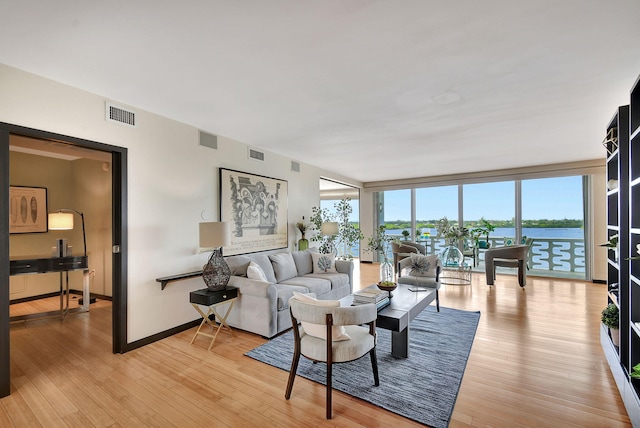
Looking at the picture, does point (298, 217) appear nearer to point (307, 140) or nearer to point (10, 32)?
point (307, 140)

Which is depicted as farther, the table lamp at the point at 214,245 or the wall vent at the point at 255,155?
the wall vent at the point at 255,155

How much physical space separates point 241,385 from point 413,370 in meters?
1.55

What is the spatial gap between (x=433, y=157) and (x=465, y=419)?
4808 mm

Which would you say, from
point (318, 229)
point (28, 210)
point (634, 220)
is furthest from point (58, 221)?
point (634, 220)

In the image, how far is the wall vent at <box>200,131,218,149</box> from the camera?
4195 mm

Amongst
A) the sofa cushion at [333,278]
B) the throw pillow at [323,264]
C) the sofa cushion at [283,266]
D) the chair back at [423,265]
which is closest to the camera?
the chair back at [423,265]

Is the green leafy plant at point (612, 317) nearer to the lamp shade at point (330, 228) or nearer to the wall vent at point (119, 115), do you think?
the lamp shade at point (330, 228)

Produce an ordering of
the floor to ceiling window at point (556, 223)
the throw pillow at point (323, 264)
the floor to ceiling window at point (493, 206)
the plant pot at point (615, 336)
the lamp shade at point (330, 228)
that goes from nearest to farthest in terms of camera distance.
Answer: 1. the plant pot at point (615, 336)
2. the throw pillow at point (323, 264)
3. the lamp shade at point (330, 228)
4. the floor to ceiling window at point (556, 223)
5. the floor to ceiling window at point (493, 206)

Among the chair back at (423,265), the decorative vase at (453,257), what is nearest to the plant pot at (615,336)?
the chair back at (423,265)

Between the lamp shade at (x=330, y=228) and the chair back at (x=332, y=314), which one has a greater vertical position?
the lamp shade at (x=330, y=228)

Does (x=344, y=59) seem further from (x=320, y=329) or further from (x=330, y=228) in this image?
(x=330, y=228)

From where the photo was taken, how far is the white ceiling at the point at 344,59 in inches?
72.6

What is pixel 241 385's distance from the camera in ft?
8.36

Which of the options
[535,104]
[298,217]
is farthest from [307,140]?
[535,104]
